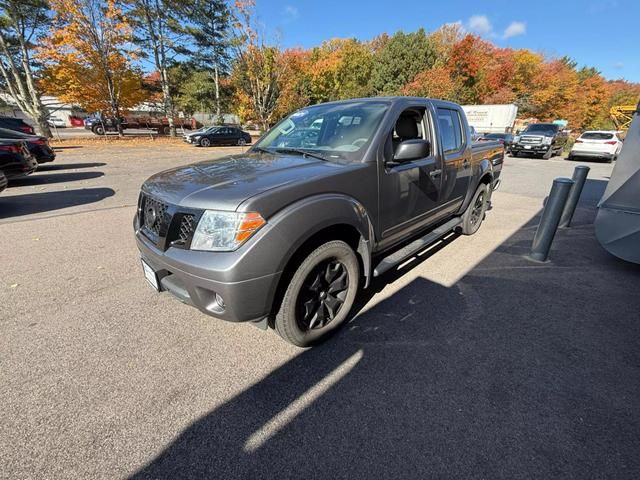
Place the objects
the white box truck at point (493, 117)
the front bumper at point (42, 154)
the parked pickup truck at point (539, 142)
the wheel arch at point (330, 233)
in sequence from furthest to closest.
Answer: the white box truck at point (493, 117) < the parked pickup truck at point (539, 142) < the front bumper at point (42, 154) < the wheel arch at point (330, 233)

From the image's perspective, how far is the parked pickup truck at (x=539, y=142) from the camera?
651 inches

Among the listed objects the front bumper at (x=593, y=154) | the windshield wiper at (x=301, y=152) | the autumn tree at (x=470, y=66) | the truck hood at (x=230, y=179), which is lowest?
the front bumper at (x=593, y=154)

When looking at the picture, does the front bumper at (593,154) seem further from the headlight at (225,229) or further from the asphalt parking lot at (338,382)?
the headlight at (225,229)

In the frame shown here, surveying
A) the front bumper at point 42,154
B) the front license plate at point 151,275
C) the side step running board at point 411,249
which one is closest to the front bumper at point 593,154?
the side step running board at point 411,249

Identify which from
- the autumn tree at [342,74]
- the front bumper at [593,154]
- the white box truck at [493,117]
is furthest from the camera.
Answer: the autumn tree at [342,74]

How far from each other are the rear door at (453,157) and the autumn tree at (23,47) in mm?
24915

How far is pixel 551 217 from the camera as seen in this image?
3.94m

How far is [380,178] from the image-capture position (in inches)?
102

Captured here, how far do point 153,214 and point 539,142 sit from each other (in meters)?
20.2

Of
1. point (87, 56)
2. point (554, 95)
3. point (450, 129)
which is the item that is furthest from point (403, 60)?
point (450, 129)

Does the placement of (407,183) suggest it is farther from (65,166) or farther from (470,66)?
(470,66)

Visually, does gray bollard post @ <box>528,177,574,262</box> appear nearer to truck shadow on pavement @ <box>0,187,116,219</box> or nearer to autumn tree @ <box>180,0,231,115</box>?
truck shadow on pavement @ <box>0,187,116,219</box>

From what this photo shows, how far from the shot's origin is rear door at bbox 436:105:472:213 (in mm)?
3588

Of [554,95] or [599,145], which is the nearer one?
[599,145]
